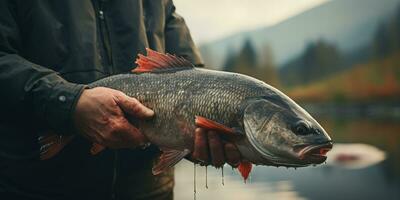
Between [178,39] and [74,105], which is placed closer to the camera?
[74,105]

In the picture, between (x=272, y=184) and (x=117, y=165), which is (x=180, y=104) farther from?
(x=272, y=184)

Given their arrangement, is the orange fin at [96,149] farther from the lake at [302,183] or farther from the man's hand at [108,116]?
the lake at [302,183]

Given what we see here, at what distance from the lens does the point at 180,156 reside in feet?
12.9

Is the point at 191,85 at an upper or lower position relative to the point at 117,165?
upper

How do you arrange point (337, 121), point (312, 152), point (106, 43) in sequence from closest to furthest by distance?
1. point (312, 152)
2. point (106, 43)
3. point (337, 121)

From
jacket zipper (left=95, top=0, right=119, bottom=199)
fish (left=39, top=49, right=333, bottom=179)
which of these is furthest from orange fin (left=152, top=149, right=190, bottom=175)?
jacket zipper (left=95, top=0, right=119, bottom=199)

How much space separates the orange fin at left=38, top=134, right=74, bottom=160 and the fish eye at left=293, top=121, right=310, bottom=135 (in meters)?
1.49

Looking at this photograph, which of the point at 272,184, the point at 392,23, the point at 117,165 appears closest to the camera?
the point at 117,165

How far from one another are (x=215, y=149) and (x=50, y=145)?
1051mm

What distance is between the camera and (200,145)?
3857 mm

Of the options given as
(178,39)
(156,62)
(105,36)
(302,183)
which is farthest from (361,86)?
(105,36)

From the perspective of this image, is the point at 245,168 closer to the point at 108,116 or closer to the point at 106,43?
the point at 108,116

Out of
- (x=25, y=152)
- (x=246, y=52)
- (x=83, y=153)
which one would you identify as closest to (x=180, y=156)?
(x=83, y=153)

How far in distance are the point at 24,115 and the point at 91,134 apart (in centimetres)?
44
